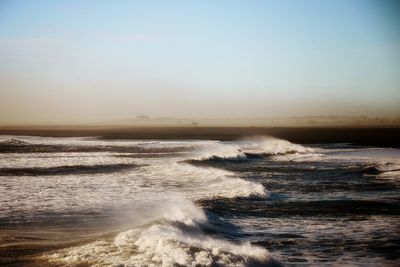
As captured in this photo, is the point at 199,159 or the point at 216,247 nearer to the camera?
the point at 216,247

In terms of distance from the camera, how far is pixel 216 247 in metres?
10.7

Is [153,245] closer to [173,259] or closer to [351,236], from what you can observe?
[173,259]

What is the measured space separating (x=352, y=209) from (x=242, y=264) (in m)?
8.31

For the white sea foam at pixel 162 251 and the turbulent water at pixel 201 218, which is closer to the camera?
the white sea foam at pixel 162 251

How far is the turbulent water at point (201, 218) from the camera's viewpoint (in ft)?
33.6

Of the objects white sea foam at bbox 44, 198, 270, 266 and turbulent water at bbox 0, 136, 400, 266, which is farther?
turbulent water at bbox 0, 136, 400, 266

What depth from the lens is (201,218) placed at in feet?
47.4

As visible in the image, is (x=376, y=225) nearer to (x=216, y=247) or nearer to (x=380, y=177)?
(x=216, y=247)

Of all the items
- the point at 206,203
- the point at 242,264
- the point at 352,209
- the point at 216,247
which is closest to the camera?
the point at 242,264

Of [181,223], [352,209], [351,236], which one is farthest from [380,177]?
[181,223]

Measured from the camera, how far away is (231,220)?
14945mm

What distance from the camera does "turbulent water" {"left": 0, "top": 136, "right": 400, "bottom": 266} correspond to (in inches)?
404

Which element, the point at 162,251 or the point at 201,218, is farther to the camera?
the point at 201,218

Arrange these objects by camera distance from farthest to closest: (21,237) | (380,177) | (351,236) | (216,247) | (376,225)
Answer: (380,177) < (376,225) < (351,236) < (21,237) < (216,247)
